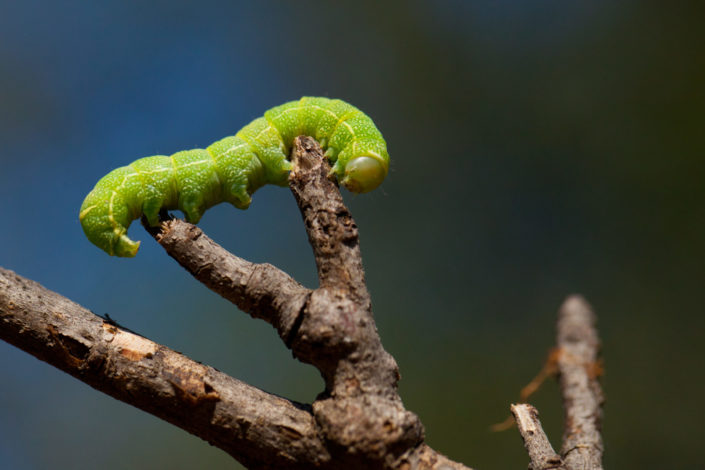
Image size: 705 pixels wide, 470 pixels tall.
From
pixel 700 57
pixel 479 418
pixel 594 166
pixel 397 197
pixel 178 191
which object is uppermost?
pixel 700 57

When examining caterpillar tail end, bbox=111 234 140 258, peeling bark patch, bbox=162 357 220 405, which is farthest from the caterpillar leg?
peeling bark patch, bbox=162 357 220 405

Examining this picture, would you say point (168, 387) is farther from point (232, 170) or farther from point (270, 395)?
point (232, 170)

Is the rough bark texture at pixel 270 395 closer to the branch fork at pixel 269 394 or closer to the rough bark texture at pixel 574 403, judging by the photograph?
the branch fork at pixel 269 394

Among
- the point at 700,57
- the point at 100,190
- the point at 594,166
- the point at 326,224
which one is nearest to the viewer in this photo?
the point at 326,224

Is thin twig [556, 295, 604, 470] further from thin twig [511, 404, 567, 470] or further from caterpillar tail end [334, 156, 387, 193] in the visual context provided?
caterpillar tail end [334, 156, 387, 193]

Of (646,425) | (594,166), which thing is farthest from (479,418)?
(594,166)

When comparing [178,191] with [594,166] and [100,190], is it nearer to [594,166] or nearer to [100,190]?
[100,190]
